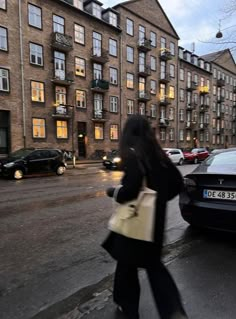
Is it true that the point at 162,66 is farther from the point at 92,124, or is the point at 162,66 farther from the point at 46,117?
the point at 46,117

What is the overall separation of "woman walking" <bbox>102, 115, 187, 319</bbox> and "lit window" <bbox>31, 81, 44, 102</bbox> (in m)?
22.9

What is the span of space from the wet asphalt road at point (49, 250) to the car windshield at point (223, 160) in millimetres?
1347

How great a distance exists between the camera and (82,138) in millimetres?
28047

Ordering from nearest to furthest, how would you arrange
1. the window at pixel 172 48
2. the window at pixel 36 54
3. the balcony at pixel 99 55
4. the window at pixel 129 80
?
1. the window at pixel 36 54
2. the balcony at pixel 99 55
3. the window at pixel 129 80
4. the window at pixel 172 48

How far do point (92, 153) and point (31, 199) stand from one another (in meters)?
20.5

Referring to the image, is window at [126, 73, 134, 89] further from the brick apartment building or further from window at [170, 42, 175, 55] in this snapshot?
window at [170, 42, 175, 55]

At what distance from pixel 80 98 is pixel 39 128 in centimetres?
577

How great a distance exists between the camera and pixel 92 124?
2839cm

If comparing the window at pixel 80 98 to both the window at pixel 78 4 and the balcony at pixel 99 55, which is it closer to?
the balcony at pixel 99 55

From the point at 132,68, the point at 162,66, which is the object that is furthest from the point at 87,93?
the point at 162,66

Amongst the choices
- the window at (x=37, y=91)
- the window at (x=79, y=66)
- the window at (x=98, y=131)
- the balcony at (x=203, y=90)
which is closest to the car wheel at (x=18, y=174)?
the window at (x=37, y=91)

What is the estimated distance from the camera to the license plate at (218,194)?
155 inches

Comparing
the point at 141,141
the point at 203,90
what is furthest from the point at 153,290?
the point at 203,90

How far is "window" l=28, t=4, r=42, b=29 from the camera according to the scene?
22.8 metres
